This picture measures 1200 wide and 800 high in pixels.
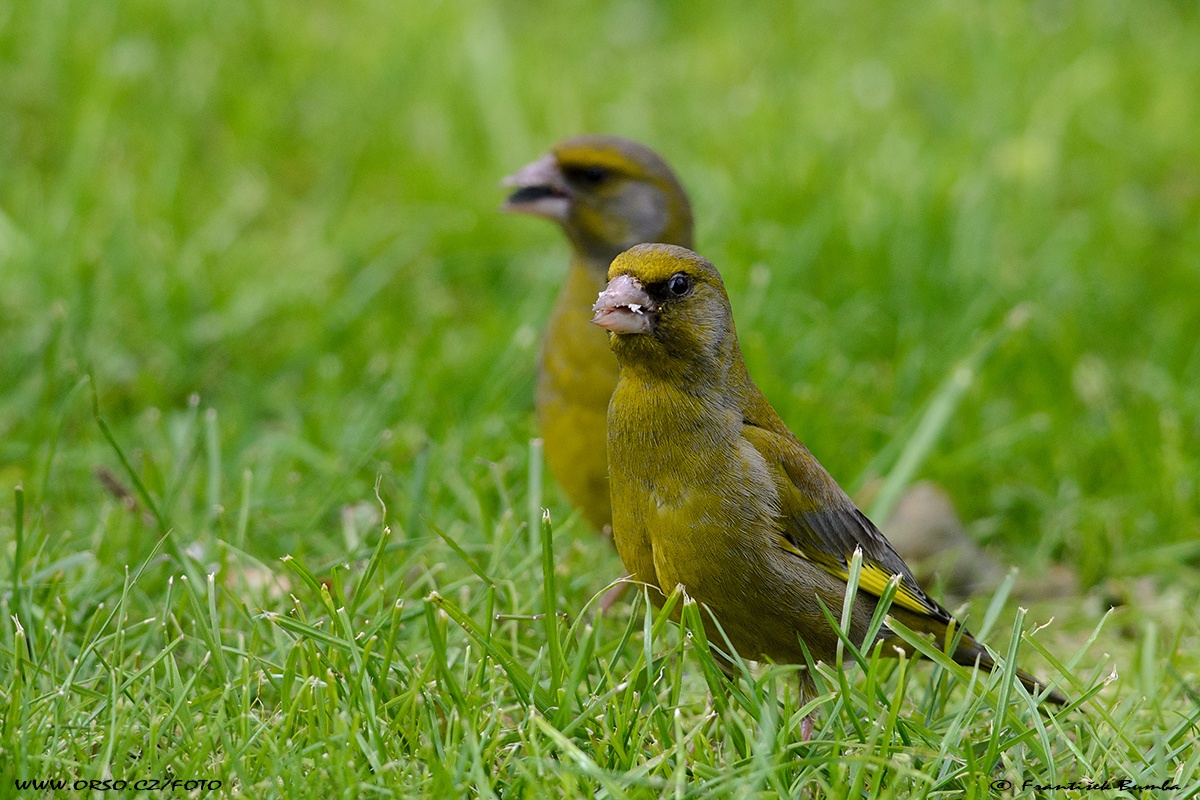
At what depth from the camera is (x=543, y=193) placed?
4793 millimetres

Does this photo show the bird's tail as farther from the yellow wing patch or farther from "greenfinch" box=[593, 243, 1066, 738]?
the yellow wing patch

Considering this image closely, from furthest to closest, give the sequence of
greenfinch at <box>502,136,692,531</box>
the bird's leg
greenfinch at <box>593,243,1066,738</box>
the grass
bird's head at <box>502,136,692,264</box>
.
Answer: bird's head at <box>502,136,692,264</box> < greenfinch at <box>502,136,692,531</box> < the bird's leg < greenfinch at <box>593,243,1066,738</box> < the grass

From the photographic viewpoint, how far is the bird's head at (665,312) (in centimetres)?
310

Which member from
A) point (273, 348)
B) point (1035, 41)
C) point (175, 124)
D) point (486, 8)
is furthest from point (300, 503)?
point (1035, 41)

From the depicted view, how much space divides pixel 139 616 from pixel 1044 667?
7.98 ft

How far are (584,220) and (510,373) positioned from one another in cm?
73

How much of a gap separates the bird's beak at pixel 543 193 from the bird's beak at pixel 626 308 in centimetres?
160

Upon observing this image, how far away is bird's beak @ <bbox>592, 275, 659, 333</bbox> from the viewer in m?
3.06

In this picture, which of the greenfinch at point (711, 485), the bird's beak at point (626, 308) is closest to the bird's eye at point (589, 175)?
the greenfinch at point (711, 485)

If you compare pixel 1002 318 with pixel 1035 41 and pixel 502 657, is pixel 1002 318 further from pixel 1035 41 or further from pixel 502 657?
pixel 502 657

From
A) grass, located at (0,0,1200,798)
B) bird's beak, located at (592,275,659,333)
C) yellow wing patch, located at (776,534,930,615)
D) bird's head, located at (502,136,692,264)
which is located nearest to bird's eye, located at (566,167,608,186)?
bird's head, located at (502,136,692,264)

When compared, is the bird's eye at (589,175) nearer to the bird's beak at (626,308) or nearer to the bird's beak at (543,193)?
the bird's beak at (543,193)

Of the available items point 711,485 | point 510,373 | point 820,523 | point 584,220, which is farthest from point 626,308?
point 510,373

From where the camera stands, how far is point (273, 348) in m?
5.52
